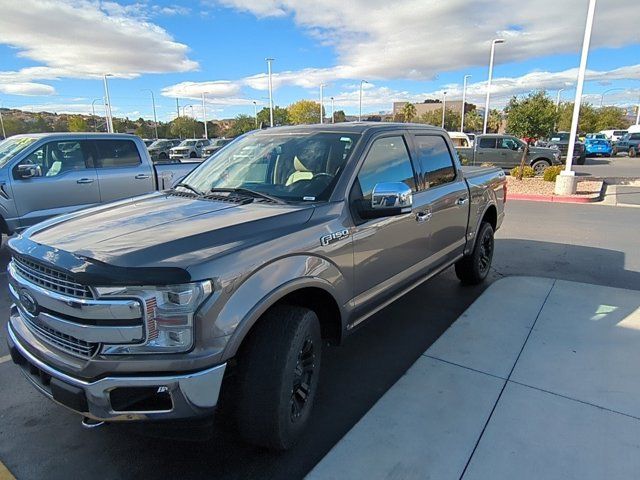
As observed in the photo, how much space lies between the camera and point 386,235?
10.7ft

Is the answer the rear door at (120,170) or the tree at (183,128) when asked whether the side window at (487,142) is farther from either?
the tree at (183,128)

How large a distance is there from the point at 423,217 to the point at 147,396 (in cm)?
258

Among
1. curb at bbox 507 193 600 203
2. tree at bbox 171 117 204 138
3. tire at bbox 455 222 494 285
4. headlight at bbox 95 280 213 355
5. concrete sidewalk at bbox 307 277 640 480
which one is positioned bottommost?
curb at bbox 507 193 600 203

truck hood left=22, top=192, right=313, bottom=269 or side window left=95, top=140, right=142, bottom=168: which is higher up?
side window left=95, top=140, right=142, bottom=168

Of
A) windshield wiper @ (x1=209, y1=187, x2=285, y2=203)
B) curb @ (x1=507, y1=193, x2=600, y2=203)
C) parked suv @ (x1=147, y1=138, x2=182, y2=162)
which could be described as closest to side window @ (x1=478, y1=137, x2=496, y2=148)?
curb @ (x1=507, y1=193, x2=600, y2=203)

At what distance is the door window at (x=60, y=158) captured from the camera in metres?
6.72

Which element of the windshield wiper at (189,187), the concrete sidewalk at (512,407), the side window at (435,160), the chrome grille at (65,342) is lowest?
the concrete sidewalk at (512,407)

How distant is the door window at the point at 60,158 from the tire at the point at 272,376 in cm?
592

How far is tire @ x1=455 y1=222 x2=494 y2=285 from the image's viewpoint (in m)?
5.21

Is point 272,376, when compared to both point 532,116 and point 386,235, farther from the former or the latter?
point 532,116

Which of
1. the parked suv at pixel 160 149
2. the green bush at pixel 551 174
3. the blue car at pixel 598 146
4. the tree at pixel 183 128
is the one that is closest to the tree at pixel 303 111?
the tree at pixel 183 128

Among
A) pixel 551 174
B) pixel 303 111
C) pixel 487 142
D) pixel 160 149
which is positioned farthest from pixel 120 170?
pixel 303 111

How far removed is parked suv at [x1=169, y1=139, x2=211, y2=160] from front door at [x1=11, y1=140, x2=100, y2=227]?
23.6 metres

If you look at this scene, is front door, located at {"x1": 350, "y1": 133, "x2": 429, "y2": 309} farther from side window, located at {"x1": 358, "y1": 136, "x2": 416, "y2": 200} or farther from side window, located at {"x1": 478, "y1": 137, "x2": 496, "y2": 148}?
side window, located at {"x1": 478, "y1": 137, "x2": 496, "y2": 148}
